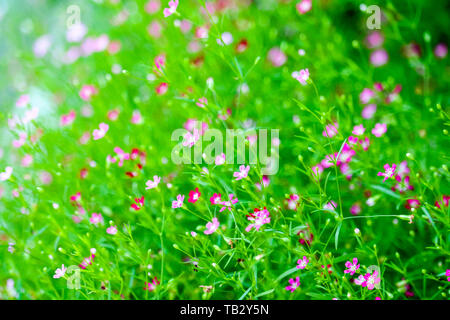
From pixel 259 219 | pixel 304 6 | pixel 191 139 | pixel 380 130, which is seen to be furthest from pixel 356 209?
pixel 304 6

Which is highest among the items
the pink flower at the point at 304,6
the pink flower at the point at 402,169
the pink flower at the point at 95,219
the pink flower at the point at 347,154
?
the pink flower at the point at 304,6

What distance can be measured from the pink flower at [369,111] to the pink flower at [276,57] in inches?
23.8

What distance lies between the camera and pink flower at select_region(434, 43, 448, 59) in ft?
10.00

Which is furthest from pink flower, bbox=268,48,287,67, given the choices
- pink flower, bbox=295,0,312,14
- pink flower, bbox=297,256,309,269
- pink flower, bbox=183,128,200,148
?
pink flower, bbox=297,256,309,269

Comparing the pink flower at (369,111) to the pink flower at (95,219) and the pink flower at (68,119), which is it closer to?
the pink flower at (95,219)

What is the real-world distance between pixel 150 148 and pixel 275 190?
66 centimetres

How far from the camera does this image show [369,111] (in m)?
2.61

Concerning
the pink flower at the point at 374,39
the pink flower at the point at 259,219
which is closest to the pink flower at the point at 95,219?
the pink flower at the point at 259,219

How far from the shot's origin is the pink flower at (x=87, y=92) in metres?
2.85

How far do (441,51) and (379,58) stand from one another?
16.0 inches

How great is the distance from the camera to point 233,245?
1.95 m

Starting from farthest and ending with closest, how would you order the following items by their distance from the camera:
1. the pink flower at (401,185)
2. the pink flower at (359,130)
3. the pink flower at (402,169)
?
the pink flower at (402,169) → the pink flower at (359,130) → the pink flower at (401,185)

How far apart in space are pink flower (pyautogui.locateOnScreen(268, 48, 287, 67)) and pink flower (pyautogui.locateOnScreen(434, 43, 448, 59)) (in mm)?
1057
